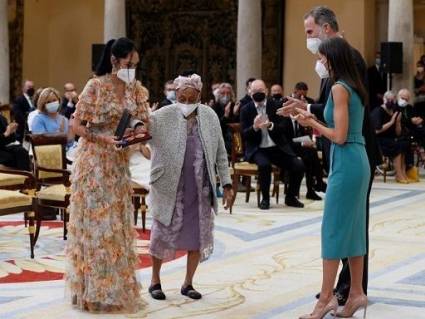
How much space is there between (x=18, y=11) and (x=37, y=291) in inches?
633

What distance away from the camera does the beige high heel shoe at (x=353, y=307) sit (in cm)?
630

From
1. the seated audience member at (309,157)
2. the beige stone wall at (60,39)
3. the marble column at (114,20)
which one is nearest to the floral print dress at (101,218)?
the seated audience member at (309,157)

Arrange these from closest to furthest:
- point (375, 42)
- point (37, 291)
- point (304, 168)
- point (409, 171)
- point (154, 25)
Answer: point (37, 291), point (304, 168), point (409, 171), point (375, 42), point (154, 25)

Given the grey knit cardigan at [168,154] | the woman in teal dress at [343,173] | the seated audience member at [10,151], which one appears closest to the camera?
the woman in teal dress at [343,173]

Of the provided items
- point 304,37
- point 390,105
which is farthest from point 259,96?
point 304,37

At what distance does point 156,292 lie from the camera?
7.00 meters

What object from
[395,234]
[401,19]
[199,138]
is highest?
[401,19]

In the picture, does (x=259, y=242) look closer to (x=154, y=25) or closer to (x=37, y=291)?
(x=37, y=291)

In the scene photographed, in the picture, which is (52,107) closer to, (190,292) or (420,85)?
(190,292)

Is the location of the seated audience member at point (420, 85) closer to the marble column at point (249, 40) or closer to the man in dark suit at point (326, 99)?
the marble column at point (249, 40)

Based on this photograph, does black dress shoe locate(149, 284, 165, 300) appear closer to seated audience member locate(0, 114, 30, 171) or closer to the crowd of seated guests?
seated audience member locate(0, 114, 30, 171)

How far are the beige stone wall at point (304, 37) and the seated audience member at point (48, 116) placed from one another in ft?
30.8

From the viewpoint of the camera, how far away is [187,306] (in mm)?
6770

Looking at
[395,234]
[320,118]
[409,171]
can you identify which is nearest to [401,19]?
[409,171]
